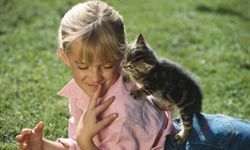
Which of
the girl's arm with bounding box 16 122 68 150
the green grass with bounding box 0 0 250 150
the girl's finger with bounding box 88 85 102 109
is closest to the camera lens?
the girl's finger with bounding box 88 85 102 109

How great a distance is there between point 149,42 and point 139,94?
15.3 ft

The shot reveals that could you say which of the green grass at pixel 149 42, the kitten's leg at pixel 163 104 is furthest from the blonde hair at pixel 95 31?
the green grass at pixel 149 42

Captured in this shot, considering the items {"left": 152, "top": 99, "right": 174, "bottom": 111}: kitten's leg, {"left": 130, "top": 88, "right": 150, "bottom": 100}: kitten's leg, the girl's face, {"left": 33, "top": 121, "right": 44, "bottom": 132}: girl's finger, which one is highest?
the girl's face

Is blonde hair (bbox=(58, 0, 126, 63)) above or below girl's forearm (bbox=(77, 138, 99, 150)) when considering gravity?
above

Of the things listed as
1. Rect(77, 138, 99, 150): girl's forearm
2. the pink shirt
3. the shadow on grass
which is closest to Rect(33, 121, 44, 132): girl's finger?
the pink shirt

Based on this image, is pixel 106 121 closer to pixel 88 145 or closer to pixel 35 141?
pixel 88 145

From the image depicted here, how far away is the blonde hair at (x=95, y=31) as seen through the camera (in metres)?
3.47

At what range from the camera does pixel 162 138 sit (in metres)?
3.71

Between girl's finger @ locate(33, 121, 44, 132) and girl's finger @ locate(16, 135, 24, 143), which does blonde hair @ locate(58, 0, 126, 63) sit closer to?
girl's finger @ locate(33, 121, 44, 132)

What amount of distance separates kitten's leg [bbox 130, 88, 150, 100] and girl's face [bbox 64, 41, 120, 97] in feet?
0.59

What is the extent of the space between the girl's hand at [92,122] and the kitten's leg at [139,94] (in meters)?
0.20

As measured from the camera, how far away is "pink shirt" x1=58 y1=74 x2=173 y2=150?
346 cm

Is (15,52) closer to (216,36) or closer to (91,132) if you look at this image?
(216,36)

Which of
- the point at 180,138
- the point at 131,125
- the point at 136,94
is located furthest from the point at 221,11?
the point at 131,125
